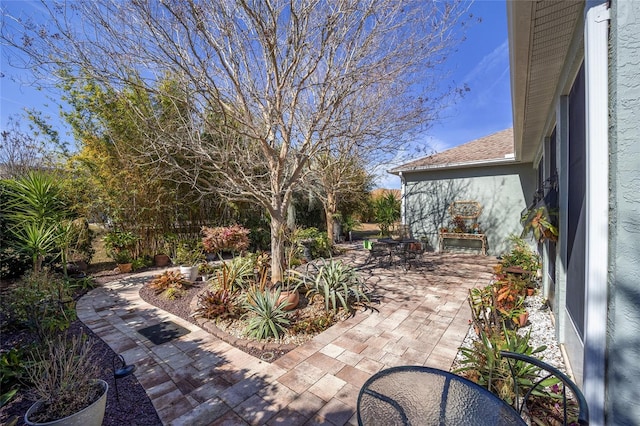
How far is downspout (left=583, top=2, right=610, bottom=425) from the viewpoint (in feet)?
5.05

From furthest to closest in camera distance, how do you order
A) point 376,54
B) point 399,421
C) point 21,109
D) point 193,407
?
point 21,109
point 376,54
point 193,407
point 399,421

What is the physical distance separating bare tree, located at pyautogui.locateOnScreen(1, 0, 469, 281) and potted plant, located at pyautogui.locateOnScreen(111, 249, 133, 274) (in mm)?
4443

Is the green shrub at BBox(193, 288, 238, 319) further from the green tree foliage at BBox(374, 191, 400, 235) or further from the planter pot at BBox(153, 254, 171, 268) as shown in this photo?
the green tree foliage at BBox(374, 191, 400, 235)

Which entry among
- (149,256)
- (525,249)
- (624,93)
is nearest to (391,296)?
(525,249)

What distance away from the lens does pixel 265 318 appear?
3.54 meters

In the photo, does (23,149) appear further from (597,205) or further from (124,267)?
(597,205)

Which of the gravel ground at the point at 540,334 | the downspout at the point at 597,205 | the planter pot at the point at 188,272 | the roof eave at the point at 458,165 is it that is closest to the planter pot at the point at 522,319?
the gravel ground at the point at 540,334

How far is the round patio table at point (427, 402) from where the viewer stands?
1417 millimetres

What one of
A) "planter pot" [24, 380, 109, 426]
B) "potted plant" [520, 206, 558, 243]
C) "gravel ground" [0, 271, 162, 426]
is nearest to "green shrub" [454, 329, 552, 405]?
"potted plant" [520, 206, 558, 243]

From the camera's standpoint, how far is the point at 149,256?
8078 millimetres

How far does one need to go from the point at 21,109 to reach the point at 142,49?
7.70 meters

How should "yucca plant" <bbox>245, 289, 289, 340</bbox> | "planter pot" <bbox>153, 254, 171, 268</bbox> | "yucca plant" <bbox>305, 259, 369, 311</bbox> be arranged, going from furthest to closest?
"planter pot" <bbox>153, 254, 171, 268</bbox>
"yucca plant" <bbox>305, 259, 369, 311</bbox>
"yucca plant" <bbox>245, 289, 289, 340</bbox>

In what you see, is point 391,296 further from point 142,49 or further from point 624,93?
point 142,49

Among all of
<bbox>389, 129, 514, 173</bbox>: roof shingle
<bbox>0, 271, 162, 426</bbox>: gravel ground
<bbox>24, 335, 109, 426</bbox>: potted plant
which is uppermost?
<bbox>389, 129, 514, 173</bbox>: roof shingle
